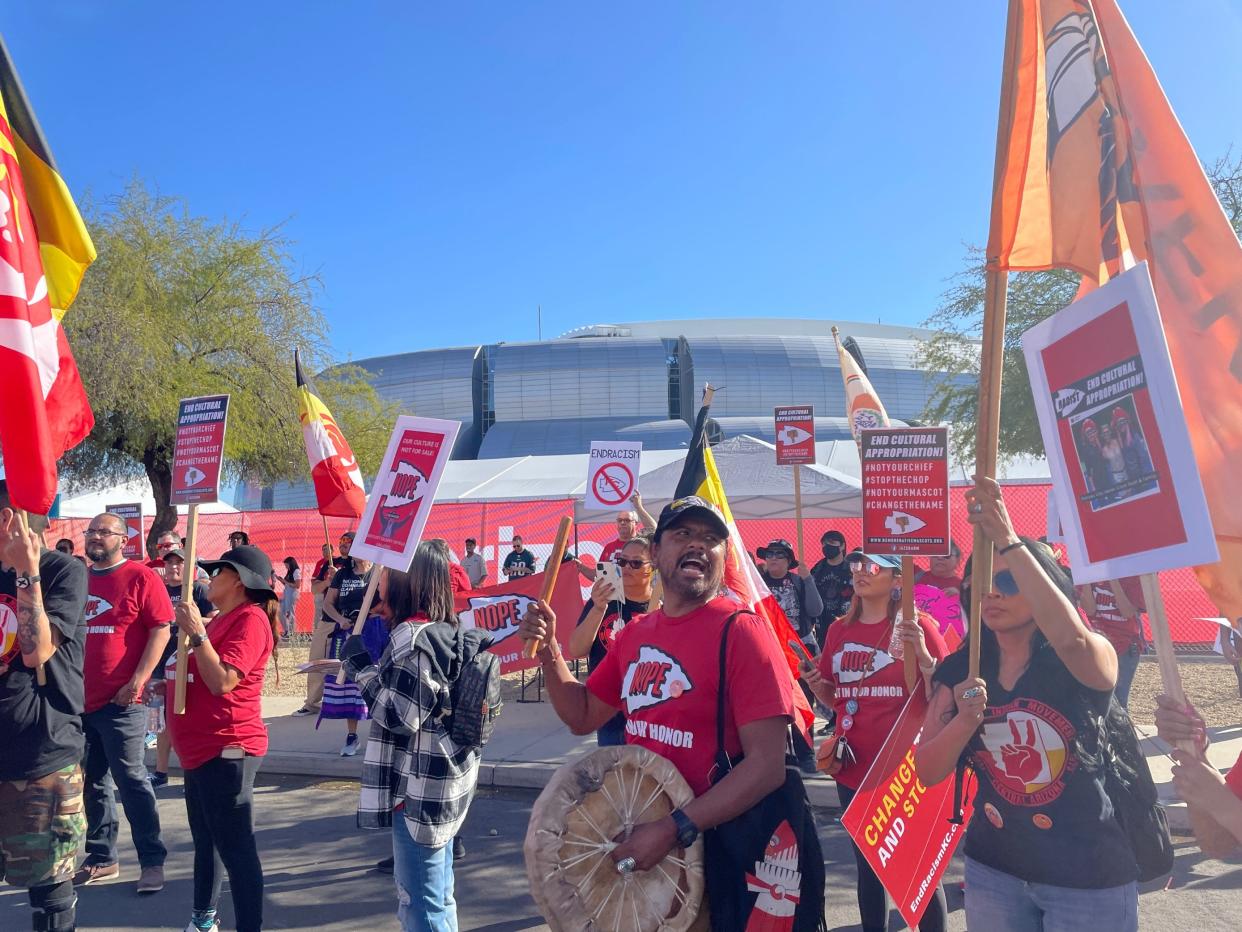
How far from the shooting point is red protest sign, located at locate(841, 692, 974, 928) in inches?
119

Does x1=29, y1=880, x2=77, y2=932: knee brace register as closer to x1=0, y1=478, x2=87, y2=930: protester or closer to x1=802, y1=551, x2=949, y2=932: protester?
x1=0, y1=478, x2=87, y2=930: protester

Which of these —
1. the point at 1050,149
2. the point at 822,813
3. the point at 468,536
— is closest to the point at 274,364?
the point at 468,536

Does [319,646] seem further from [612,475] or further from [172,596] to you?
[612,475]

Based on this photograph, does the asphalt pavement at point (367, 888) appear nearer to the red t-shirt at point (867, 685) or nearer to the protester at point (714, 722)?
the red t-shirt at point (867, 685)

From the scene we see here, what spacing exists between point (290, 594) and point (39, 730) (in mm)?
13927

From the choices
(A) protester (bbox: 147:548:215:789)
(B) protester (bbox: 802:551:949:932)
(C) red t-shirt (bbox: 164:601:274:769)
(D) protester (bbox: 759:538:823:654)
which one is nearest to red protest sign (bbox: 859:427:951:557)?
(B) protester (bbox: 802:551:949:932)

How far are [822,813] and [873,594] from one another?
305cm

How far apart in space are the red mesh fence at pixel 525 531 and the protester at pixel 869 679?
8369 millimetres

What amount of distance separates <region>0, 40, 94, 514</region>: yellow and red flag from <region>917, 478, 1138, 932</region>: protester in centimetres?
321

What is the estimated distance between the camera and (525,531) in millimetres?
17281

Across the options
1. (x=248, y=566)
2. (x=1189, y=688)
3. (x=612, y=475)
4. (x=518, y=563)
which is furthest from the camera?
(x=518, y=563)

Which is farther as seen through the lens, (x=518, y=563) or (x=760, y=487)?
(x=760, y=487)

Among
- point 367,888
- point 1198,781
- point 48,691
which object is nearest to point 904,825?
point 1198,781

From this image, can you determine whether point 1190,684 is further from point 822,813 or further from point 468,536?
point 468,536
